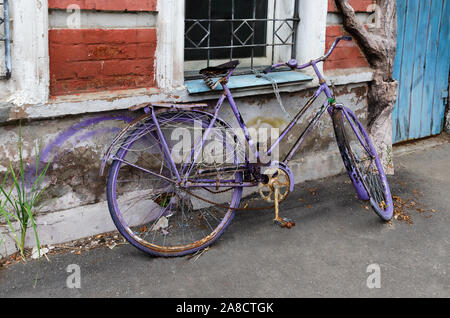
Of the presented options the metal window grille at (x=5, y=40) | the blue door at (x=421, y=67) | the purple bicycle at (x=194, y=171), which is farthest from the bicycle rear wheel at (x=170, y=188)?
the blue door at (x=421, y=67)

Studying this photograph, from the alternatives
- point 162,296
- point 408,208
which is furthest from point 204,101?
point 408,208

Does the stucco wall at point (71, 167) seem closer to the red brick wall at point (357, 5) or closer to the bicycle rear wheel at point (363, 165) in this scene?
the bicycle rear wheel at point (363, 165)

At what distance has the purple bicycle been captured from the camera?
3.76 meters

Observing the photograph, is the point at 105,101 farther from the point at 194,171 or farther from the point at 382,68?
the point at 382,68

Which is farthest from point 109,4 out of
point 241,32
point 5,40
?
point 241,32

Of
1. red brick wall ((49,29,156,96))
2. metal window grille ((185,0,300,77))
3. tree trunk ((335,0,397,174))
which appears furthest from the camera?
tree trunk ((335,0,397,174))

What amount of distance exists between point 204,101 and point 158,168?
62cm

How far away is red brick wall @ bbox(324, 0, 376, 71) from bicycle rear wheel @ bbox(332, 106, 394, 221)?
2.54ft

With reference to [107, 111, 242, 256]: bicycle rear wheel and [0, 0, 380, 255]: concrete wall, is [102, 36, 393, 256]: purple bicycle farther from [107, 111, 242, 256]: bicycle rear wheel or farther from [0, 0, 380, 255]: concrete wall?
[0, 0, 380, 255]: concrete wall

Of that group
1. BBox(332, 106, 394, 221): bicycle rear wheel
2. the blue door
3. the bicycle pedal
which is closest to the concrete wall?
BBox(332, 106, 394, 221): bicycle rear wheel

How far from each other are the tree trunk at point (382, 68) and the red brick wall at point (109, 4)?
2.11 meters

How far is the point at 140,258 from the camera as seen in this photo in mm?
3760

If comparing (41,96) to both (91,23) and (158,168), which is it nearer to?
(91,23)
